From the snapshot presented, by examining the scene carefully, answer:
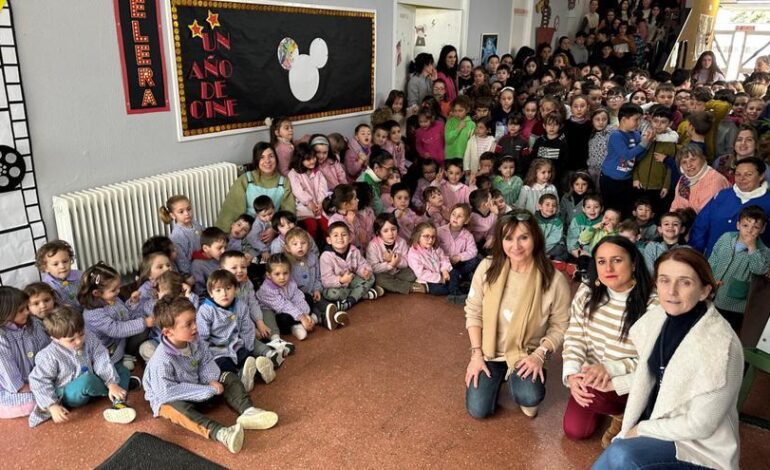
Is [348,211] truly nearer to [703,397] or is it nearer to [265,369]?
[265,369]

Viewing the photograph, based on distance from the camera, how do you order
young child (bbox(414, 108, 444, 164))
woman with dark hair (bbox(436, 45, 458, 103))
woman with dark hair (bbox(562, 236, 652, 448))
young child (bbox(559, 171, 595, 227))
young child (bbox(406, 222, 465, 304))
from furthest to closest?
woman with dark hair (bbox(436, 45, 458, 103)), young child (bbox(414, 108, 444, 164)), young child (bbox(559, 171, 595, 227)), young child (bbox(406, 222, 465, 304)), woman with dark hair (bbox(562, 236, 652, 448))

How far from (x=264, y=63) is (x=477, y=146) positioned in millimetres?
2211

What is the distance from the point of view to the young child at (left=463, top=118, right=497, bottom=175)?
19.0ft

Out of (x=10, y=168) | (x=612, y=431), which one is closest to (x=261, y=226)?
(x=10, y=168)

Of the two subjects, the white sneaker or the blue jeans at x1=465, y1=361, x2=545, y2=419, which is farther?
the white sneaker

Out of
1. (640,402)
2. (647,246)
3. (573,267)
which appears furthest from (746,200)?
(640,402)

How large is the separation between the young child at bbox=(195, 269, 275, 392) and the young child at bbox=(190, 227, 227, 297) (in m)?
0.67

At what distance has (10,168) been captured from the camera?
3402mm

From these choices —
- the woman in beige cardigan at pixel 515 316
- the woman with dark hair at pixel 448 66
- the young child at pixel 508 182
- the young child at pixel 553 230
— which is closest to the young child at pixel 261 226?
the woman in beige cardigan at pixel 515 316

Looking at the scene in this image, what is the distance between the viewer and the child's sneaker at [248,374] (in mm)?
3039

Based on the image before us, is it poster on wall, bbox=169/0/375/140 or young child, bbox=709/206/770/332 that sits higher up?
poster on wall, bbox=169/0/375/140

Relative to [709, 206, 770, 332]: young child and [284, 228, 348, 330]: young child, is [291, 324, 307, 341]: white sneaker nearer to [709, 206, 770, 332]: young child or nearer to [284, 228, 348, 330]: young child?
[284, 228, 348, 330]: young child

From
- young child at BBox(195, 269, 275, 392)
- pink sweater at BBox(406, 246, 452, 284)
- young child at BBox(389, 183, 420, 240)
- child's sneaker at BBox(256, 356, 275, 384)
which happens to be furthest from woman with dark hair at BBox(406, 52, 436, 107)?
child's sneaker at BBox(256, 356, 275, 384)

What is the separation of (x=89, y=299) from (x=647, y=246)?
364cm
